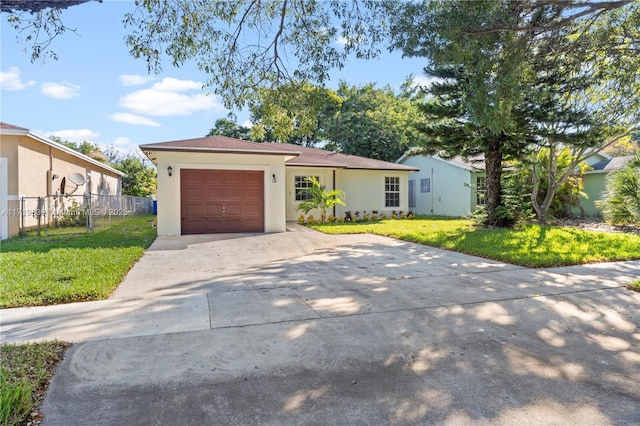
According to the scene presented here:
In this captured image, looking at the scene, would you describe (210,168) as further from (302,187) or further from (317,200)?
(302,187)

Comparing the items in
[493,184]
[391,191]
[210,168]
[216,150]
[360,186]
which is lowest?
[493,184]

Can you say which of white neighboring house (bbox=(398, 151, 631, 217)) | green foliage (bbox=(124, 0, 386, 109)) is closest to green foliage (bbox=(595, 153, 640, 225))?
white neighboring house (bbox=(398, 151, 631, 217))

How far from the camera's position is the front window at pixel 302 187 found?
59.7 feet

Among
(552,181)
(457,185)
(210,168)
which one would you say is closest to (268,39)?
(210,168)

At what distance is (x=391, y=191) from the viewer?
20.2 m

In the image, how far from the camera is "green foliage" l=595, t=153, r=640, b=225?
Answer: 13.4 m

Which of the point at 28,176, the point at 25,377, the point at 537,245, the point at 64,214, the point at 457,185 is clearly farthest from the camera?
the point at 457,185

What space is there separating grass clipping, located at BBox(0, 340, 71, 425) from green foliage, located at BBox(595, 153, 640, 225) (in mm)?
16686

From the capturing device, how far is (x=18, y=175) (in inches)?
461

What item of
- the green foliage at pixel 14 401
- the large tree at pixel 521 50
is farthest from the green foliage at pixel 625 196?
the green foliage at pixel 14 401

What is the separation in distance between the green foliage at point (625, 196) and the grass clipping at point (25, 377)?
16.7 m

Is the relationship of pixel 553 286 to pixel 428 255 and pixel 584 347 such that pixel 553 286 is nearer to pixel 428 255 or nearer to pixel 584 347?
pixel 584 347

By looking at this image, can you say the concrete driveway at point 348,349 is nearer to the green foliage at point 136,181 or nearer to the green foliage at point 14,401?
the green foliage at point 14,401

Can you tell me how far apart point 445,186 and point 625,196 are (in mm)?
8342
